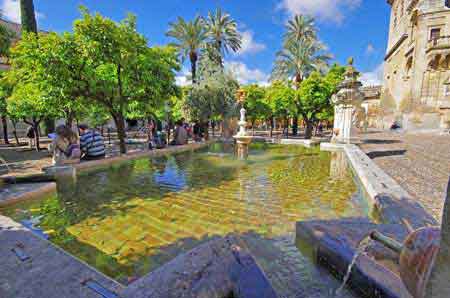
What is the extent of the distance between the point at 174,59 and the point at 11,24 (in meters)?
30.9

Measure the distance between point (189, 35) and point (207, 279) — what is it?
22.9 meters

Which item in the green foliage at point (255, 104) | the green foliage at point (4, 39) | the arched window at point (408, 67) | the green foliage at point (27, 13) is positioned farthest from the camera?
the arched window at point (408, 67)

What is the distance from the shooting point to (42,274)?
5.82ft

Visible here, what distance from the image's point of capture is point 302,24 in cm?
2391

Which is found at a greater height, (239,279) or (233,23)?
(233,23)

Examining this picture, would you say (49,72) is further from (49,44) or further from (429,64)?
(429,64)

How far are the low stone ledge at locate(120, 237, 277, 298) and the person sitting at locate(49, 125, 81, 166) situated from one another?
594 centimetres

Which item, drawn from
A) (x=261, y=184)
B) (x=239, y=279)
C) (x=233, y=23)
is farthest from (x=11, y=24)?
(x=239, y=279)

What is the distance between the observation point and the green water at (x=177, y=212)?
2727 mm

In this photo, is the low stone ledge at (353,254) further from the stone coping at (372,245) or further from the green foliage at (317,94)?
the green foliage at (317,94)

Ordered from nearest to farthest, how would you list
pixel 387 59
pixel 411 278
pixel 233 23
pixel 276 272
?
1. pixel 411 278
2. pixel 276 272
3. pixel 233 23
4. pixel 387 59

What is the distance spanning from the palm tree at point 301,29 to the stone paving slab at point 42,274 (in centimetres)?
2654

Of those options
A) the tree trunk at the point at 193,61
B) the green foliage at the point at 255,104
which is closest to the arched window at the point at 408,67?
the green foliage at the point at 255,104

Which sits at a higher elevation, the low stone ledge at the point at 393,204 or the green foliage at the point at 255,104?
the green foliage at the point at 255,104
